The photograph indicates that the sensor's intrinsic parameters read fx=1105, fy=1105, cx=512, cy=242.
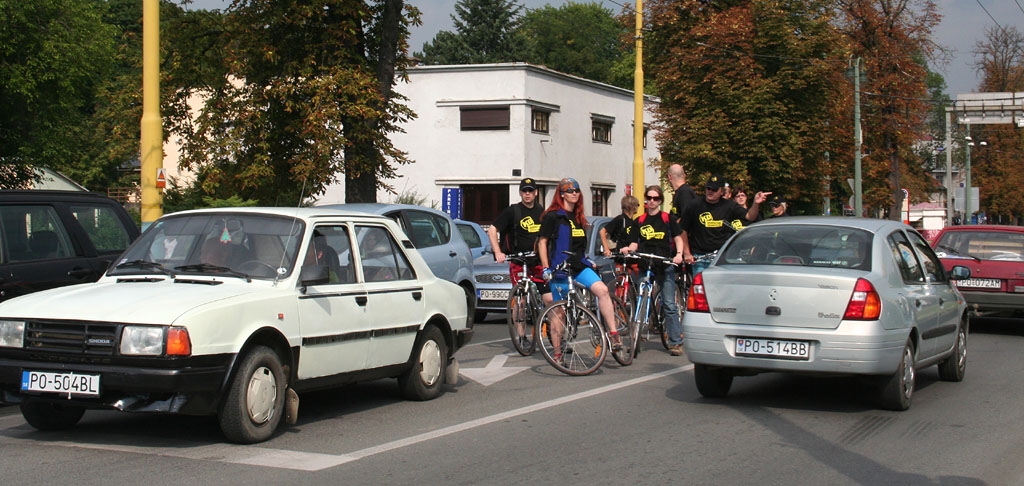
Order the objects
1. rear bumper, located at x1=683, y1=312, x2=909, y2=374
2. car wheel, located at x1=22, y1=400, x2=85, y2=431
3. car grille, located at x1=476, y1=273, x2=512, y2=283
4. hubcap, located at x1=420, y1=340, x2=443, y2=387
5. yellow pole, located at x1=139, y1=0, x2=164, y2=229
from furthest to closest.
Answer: car grille, located at x1=476, y1=273, x2=512, y2=283, yellow pole, located at x1=139, y1=0, x2=164, y2=229, hubcap, located at x1=420, y1=340, x2=443, y2=387, rear bumper, located at x1=683, y1=312, x2=909, y2=374, car wheel, located at x1=22, y1=400, x2=85, y2=431

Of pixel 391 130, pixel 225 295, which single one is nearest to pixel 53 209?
pixel 225 295

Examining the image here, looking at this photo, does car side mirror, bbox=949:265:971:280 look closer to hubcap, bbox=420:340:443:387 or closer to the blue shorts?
the blue shorts

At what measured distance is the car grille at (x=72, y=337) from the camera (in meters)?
6.67

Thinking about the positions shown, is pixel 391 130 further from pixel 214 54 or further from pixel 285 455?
pixel 285 455

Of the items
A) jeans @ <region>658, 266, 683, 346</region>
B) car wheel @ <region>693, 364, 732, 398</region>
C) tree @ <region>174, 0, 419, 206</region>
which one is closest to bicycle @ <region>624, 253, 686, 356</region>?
jeans @ <region>658, 266, 683, 346</region>

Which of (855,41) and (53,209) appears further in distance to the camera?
(855,41)

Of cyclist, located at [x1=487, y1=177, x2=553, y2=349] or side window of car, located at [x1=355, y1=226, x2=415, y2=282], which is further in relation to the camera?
cyclist, located at [x1=487, y1=177, x2=553, y2=349]

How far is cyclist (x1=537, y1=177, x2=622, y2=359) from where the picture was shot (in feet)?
35.3

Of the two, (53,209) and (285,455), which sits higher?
(53,209)

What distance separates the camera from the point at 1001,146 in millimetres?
73062

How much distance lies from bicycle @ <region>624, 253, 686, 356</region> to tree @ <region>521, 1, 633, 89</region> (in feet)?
223

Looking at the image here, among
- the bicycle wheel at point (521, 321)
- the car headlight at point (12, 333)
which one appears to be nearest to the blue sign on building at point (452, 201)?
the bicycle wheel at point (521, 321)

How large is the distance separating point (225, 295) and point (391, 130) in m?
16.4

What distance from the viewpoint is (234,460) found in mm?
6660
